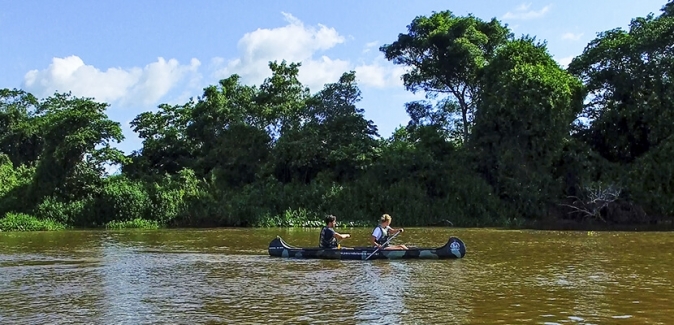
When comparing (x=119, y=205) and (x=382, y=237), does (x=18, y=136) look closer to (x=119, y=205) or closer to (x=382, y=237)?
(x=119, y=205)

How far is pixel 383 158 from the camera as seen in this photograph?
38500 millimetres

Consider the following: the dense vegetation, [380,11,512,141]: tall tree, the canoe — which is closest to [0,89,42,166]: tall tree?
the dense vegetation

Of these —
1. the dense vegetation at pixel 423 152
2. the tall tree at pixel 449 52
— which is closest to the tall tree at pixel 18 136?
the dense vegetation at pixel 423 152

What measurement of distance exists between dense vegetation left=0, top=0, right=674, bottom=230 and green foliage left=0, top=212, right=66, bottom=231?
3.4 inches

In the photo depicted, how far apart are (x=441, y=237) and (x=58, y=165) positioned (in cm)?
2336

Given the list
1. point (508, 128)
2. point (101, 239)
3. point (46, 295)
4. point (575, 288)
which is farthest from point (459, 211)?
point (46, 295)

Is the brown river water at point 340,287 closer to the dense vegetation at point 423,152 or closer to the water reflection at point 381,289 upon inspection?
the water reflection at point 381,289

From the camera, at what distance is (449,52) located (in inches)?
1521

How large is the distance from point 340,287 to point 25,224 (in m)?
27.1

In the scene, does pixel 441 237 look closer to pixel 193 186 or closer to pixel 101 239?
pixel 101 239

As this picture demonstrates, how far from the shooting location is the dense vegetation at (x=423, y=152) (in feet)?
112

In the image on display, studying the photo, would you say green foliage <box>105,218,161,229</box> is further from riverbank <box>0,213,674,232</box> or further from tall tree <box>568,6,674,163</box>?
tall tree <box>568,6,674,163</box>

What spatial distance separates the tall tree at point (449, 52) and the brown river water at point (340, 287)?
19.3 metres

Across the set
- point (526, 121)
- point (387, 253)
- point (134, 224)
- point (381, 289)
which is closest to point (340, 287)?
point (381, 289)
